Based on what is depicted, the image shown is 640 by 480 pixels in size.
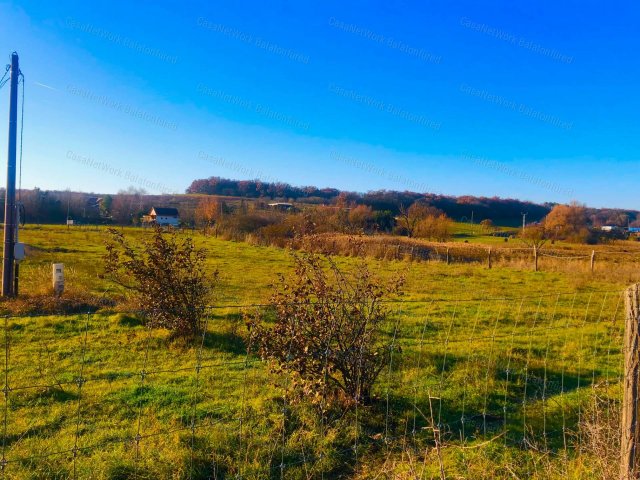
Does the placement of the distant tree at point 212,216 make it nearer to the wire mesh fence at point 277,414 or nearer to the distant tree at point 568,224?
→ the wire mesh fence at point 277,414

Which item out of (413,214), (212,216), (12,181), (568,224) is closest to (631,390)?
(12,181)

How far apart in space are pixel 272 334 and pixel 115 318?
4.98m

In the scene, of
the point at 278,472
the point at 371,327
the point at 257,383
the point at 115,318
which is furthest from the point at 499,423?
the point at 115,318

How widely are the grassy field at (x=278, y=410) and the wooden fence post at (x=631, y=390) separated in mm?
191

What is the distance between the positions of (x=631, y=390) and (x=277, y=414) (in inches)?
114

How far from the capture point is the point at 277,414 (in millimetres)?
4176

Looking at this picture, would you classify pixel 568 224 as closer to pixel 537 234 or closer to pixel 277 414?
pixel 537 234

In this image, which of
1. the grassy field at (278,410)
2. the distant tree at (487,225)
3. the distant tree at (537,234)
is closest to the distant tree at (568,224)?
the distant tree at (537,234)

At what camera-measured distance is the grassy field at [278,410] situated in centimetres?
336

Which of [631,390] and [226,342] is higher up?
[631,390]

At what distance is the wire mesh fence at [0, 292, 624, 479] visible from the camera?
3.36 metres

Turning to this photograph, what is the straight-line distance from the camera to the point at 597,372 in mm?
6098

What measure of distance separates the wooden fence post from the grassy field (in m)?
0.19

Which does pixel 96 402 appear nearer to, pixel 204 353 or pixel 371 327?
pixel 204 353
